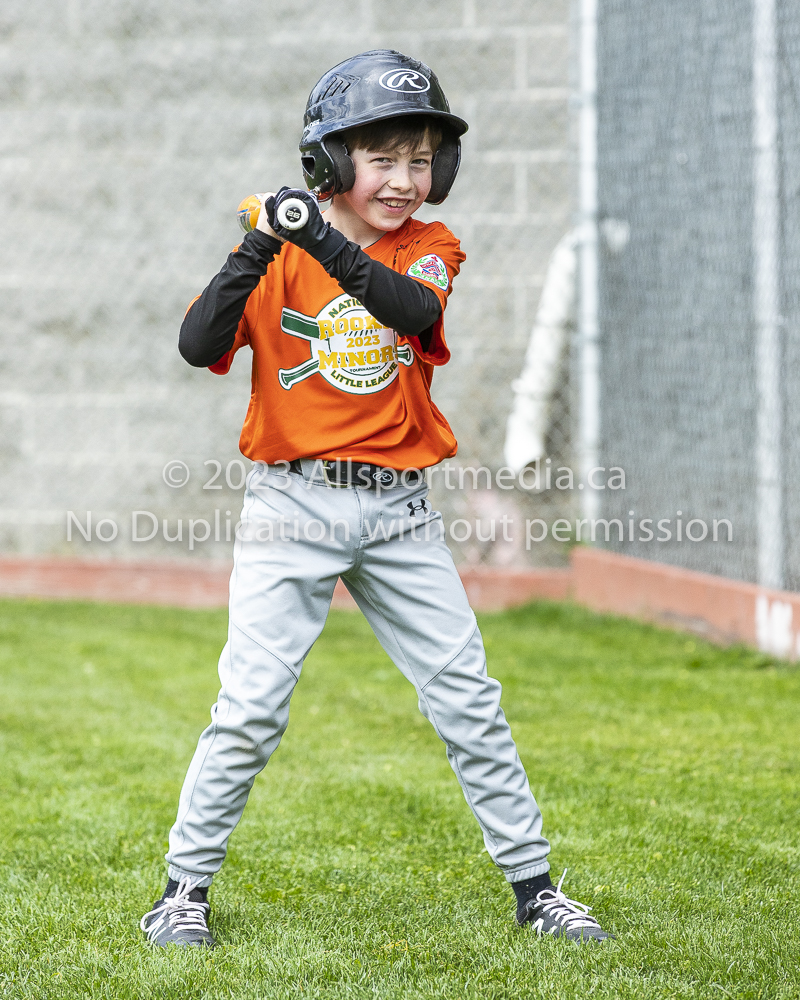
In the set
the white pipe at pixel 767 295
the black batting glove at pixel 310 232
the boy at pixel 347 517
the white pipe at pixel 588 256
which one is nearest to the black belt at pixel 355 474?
the boy at pixel 347 517

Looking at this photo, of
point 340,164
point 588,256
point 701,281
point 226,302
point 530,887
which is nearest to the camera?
point 226,302

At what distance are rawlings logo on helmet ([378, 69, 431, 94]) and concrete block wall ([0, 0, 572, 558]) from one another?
4.42 m

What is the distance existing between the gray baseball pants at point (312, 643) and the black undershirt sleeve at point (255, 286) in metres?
0.33

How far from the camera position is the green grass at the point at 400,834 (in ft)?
7.21

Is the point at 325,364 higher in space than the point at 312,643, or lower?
higher

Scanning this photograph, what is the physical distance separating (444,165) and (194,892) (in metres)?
1.54

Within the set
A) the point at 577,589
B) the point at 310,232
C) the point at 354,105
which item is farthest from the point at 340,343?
the point at 577,589

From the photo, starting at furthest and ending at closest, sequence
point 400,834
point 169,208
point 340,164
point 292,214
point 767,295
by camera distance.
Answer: point 169,208 < point 767,295 < point 400,834 < point 340,164 < point 292,214

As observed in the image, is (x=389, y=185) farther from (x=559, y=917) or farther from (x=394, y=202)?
(x=559, y=917)

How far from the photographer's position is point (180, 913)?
235 cm

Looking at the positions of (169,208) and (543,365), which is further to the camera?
(169,208)

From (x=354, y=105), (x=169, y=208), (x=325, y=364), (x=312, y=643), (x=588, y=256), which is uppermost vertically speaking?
(x=169, y=208)

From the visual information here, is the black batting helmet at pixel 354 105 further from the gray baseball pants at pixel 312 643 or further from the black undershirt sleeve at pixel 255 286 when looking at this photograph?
the gray baseball pants at pixel 312 643

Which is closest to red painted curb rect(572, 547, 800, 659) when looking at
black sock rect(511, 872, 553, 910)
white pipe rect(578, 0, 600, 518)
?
white pipe rect(578, 0, 600, 518)
